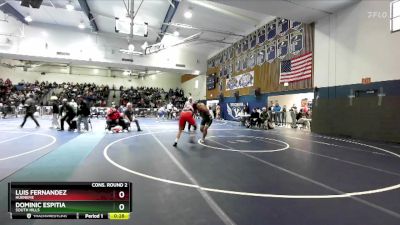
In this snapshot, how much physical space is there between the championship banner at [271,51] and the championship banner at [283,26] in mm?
862

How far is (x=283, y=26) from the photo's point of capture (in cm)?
1605

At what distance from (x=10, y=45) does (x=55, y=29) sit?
351cm

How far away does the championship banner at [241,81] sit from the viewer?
65.5 feet

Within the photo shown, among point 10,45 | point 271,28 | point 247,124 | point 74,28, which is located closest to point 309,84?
point 247,124

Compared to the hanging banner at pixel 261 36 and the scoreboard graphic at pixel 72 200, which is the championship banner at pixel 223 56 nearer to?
the hanging banner at pixel 261 36

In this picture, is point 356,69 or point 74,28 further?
point 74,28

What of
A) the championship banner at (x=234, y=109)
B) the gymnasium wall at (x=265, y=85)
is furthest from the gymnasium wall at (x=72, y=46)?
the championship banner at (x=234, y=109)

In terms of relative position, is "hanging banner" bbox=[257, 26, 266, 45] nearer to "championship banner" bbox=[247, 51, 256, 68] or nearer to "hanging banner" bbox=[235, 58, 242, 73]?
"championship banner" bbox=[247, 51, 256, 68]

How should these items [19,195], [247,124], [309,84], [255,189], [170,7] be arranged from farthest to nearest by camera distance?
[170,7] < [247,124] < [309,84] < [255,189] < [19,195]

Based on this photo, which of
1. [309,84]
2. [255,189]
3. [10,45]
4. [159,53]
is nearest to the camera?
[255,189]

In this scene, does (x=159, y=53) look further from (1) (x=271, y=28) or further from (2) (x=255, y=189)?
(2) (x=255, y=189)

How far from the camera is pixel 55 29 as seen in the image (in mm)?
22156

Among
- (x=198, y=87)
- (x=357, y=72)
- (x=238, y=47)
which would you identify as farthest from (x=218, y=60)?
(x=357, y=72)

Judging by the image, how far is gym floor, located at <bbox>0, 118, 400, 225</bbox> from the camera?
2760mm
